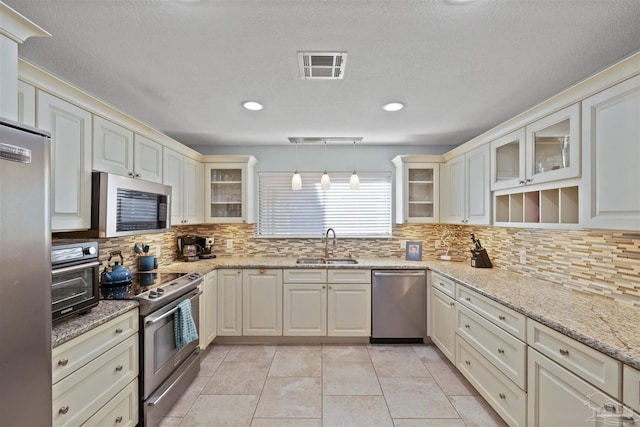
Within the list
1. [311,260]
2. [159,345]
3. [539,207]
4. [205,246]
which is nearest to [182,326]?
[159,345]

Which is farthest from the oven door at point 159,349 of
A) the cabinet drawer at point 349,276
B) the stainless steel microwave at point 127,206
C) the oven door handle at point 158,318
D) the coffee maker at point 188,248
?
the cabinet drawer at point 349,276

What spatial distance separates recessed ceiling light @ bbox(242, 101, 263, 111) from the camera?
2394 millimetres

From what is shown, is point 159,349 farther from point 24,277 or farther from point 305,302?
point 305,302

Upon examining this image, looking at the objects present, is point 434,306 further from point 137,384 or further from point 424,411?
point 137,384

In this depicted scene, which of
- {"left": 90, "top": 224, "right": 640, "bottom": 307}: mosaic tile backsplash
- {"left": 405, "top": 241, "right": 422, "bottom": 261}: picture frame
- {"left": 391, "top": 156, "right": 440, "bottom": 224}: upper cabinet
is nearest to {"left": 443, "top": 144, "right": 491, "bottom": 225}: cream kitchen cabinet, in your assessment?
{"left": 391, "top": 156, "right": 440, "bottom": 224}: upper cabinet

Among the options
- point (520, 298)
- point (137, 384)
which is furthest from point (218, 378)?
point (520, 298)

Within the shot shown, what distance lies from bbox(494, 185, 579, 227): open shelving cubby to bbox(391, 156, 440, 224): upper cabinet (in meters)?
1.01

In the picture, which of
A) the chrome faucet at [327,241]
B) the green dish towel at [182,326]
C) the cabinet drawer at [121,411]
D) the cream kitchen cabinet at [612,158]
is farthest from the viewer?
the chrome faucet at [327,241]

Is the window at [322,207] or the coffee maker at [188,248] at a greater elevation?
the window at [322,207]

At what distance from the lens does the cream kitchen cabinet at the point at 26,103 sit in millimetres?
1421

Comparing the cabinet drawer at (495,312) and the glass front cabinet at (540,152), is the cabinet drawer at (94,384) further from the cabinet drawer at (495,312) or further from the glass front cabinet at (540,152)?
the glass front cabinet at (540,152)

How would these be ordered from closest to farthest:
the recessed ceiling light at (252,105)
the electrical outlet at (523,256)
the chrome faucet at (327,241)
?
1. the recessed ceiling light at (252,105)
2. the electrical outlet at (523,256)
3. the chrome faucet at (327,241)

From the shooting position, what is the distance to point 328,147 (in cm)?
381

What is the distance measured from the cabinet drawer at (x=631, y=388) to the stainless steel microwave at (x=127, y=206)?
2.72m
